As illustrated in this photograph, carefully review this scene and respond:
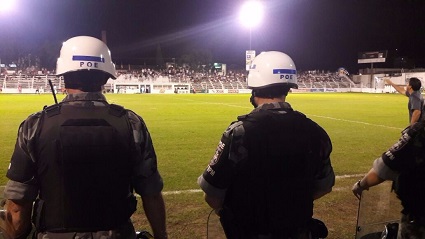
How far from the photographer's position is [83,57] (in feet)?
8.93

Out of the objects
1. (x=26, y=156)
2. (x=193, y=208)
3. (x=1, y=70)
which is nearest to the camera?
(x=26, y=156)

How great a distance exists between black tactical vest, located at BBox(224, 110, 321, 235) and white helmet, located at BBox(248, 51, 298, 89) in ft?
1.24

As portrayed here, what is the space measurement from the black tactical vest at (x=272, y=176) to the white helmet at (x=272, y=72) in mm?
377

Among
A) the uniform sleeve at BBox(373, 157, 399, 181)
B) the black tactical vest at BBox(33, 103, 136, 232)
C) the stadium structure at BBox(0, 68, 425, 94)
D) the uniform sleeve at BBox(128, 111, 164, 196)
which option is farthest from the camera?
the stadium structure at BBox(0, 68, 425, 94)

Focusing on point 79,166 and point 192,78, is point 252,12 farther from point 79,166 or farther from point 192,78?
point 192,78

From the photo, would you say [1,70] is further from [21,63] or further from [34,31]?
[34,31]

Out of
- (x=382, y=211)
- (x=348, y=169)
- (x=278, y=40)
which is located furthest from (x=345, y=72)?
(x=382, y=211)

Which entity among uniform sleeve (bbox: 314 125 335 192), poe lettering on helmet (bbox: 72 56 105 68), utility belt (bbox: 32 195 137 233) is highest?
poe lettering on helmet (bbox: 72 56 105 68)

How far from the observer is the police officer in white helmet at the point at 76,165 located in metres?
2.51

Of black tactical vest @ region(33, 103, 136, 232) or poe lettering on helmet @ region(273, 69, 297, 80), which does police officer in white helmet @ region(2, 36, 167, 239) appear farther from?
poe lettering on helmet @ region(273, 69, 297, 80)

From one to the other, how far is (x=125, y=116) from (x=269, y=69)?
1.20 m

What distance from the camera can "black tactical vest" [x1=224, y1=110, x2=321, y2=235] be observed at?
271cm

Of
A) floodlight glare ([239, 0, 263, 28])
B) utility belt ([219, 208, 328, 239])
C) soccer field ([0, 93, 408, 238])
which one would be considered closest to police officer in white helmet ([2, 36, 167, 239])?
utility belt ([219, 208, 328, 239])

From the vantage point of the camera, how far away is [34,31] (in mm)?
80062
